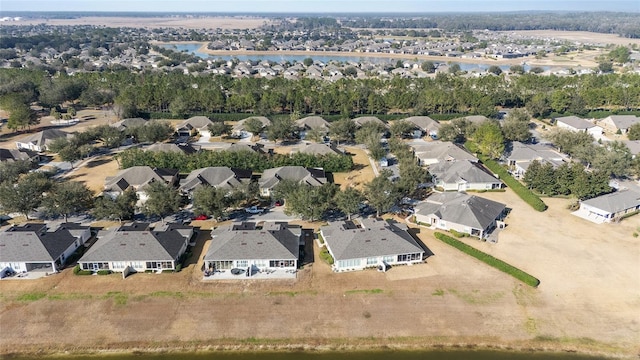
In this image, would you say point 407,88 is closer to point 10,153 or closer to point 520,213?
point 520,213

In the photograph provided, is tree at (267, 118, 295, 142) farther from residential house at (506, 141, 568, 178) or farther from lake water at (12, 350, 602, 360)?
lake water at (12, 350, 602, 360)

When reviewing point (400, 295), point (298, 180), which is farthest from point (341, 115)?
point (400, 295)

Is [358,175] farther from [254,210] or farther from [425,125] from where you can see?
[425,125]

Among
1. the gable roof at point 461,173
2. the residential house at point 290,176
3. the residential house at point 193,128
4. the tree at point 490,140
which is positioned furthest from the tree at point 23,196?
the tree at point 490,140

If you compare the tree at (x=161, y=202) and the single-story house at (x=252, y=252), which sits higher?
the tree at (x=161, y=202)

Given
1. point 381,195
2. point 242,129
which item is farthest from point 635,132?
point 242,129

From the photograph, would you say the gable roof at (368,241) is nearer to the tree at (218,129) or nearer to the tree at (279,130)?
the tree at (279,130)
